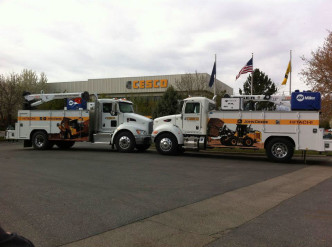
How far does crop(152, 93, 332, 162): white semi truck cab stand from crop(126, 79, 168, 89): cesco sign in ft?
124

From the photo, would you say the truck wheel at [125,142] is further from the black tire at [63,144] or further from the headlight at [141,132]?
the black tire at [63,144]

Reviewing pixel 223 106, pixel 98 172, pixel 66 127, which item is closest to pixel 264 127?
pixel 223 106

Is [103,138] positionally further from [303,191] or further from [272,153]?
[303,191]

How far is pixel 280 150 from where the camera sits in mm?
13570

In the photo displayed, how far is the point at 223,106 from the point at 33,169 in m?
8.57

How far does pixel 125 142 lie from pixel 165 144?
223cm

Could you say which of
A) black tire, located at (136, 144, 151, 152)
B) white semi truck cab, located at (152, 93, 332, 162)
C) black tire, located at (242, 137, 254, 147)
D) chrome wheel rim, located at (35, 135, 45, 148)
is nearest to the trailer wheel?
white semi truck cab, located at (152, 93, 332, 162)

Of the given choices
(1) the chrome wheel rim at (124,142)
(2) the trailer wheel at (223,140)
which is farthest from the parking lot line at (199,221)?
(1) the chrome wheel rim at (124,142)

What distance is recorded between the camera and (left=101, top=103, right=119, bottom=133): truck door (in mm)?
17375

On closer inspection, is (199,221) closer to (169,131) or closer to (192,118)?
A: (169,131)

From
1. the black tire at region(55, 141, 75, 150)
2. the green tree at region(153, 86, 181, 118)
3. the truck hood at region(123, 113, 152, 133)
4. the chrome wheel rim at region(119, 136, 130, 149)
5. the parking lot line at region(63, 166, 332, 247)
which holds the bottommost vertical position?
the parking lot line at region(63, 166, 332, 247)

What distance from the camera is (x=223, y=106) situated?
14703 mm

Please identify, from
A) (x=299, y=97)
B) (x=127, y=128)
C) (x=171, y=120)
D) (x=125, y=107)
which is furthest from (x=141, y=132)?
(x=299, y=97)

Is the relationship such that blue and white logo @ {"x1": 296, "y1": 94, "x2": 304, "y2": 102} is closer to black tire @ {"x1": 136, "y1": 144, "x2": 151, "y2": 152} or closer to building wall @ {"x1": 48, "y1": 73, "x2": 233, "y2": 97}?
black tire @ {"x1": 136, "y1": 144, "x2": 151, "y2": 152}
